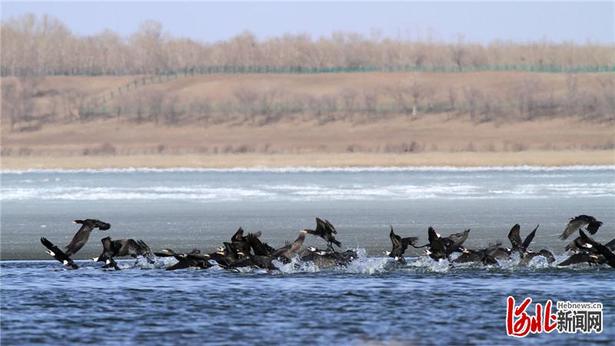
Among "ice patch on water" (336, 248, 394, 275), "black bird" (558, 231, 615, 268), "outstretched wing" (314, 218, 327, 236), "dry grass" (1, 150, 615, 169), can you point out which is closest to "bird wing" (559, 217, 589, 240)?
"black bird" (558, 231, 615, 268)

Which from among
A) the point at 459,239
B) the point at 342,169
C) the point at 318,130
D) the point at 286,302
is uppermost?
the point at 318,130

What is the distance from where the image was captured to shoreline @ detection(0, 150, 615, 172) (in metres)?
47.0

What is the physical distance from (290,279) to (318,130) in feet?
183

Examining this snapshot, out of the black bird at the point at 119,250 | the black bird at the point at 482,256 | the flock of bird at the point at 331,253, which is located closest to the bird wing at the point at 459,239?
the flock of bird at the point at 331,253

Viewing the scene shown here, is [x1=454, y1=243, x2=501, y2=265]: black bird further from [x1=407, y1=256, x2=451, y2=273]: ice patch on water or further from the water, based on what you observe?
[x1=407, y1=256, x2=451, y2=273]: ice patch on water

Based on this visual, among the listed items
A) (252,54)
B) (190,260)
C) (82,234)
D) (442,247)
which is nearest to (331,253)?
(442,247)

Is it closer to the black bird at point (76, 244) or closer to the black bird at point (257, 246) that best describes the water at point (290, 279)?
the black bird at point (76, 244)

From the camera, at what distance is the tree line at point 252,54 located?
95.6 metres

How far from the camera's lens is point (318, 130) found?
240 ft

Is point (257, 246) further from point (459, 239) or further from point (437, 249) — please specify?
point (459, 239)

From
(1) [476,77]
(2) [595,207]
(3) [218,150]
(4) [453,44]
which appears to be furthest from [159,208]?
(4) [453,44]

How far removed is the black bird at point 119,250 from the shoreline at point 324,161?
28288 millimetres

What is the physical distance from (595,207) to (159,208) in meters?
9.39

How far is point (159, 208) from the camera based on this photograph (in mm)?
28328
